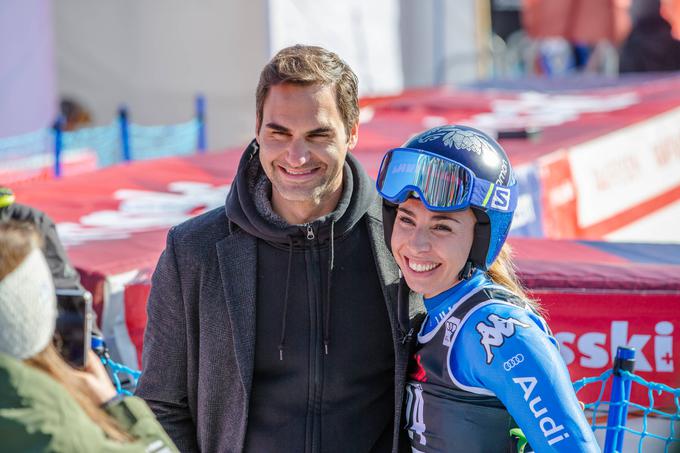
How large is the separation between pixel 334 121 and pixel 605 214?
17.1 feet

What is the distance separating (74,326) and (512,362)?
40.3 inches

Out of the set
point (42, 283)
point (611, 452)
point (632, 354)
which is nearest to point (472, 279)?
point (632, 354)

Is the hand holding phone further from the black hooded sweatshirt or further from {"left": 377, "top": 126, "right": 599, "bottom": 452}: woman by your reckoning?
{"left": 377, "top": 126, "right": 599, "bottom": 452}: woman

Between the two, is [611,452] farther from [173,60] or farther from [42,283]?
[173,60]

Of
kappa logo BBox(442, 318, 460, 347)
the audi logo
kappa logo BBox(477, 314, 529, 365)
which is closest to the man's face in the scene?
kappa logo BBox(442, 318, 460, 347)

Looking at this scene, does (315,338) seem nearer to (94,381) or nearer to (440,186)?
(440,186)

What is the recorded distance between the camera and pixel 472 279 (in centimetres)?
261

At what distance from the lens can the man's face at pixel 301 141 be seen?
2.68 meters

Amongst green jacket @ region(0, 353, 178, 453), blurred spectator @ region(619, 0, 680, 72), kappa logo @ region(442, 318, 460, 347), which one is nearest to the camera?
green jacket @ region(0, 353, 178, 453)

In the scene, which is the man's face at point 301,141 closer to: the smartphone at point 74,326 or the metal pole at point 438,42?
the smartphone at point 74,326

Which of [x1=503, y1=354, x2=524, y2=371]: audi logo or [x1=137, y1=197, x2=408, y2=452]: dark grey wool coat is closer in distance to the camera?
[x1=503, y1=354, x2=524, y2=371]: audi logo

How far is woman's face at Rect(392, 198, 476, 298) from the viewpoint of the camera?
102 inches

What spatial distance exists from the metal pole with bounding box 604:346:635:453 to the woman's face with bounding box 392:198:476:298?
807 mm

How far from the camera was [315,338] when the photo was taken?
105 inches
